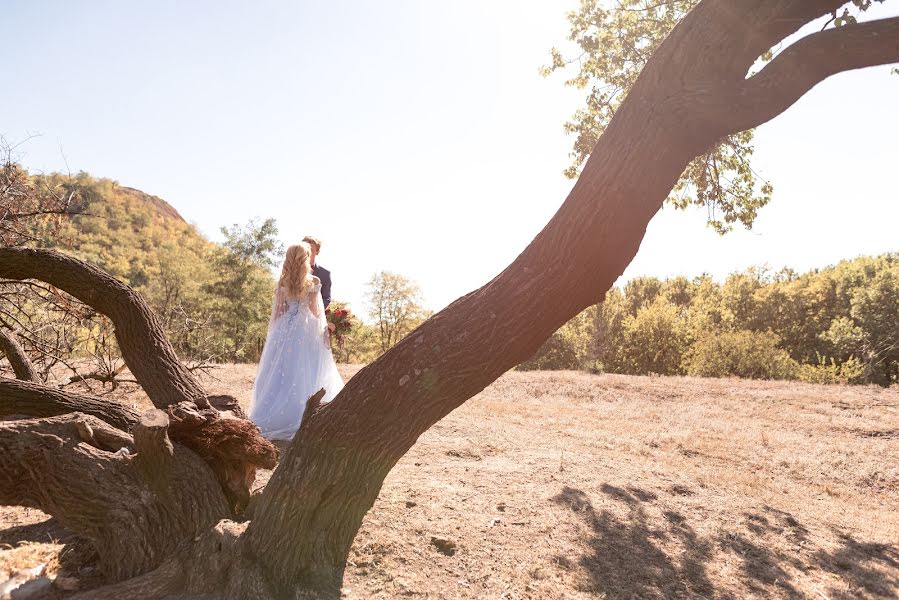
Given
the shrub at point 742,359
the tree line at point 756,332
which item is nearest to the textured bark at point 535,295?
the tree line at point 756,332

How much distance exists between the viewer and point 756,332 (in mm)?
27453

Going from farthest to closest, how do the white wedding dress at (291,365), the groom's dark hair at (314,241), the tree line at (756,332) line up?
the tree line at (756,332), the groom's dark hair at (314,241), the white wedding dress at (291,365)

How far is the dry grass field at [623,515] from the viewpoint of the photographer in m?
3.48

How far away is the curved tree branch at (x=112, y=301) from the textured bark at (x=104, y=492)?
92cm

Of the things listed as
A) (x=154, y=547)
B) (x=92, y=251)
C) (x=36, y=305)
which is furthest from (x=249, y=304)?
(x=92, y=251)

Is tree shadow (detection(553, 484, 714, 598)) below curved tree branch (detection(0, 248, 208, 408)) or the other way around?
below

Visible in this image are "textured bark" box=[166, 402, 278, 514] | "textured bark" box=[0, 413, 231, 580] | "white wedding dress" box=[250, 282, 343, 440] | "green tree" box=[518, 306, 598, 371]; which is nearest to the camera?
"textured bark" box=[0, 413, 231, 580]

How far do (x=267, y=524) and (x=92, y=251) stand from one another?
69855mm

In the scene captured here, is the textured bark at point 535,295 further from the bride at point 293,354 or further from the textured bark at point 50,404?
the bride at point 293,354

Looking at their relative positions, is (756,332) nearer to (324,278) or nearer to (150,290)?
(324,278)

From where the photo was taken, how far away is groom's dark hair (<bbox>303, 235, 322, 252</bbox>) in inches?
247

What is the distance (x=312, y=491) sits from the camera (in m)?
2.99

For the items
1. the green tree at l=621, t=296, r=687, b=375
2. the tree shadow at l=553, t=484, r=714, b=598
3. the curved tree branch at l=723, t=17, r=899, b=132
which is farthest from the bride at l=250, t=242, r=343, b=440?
the green tree at l=621, t=296, r=687, b=375

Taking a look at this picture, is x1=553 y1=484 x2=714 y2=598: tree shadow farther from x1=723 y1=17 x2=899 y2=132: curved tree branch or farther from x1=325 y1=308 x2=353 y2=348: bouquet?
x1=325 y1=308 x2=353 y2=348: bouquet
